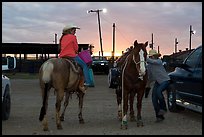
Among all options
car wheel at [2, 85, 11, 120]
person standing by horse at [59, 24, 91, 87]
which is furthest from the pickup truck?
person standing by horse at [59, 24, 91, 87]

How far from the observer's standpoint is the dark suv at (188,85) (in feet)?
30.9

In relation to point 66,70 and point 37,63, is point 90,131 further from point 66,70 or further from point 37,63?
point 37,63

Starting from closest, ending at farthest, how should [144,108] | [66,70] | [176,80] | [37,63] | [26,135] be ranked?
[26,135], [66,70], [176,80], [144,108], [37,63]

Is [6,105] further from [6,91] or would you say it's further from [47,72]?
[47,72]

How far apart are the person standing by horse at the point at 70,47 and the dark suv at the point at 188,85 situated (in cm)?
229

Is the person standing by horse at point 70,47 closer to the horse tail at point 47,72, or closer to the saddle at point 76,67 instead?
the saddle at point 76,67

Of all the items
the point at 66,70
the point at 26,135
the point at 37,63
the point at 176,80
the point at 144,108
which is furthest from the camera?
the point at 37,63

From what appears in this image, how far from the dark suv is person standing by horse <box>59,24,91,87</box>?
2287 millimetres

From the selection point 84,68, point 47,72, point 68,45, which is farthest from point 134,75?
point 47,72

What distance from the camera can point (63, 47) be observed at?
32.9 feet

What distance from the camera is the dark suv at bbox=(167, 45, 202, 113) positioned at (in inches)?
371

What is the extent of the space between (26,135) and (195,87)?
391 cm

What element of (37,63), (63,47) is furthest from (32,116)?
(37,63)

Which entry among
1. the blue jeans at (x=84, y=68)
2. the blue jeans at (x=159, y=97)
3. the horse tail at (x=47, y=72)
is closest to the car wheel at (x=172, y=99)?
the blue jeans at (x=159, y=97)
